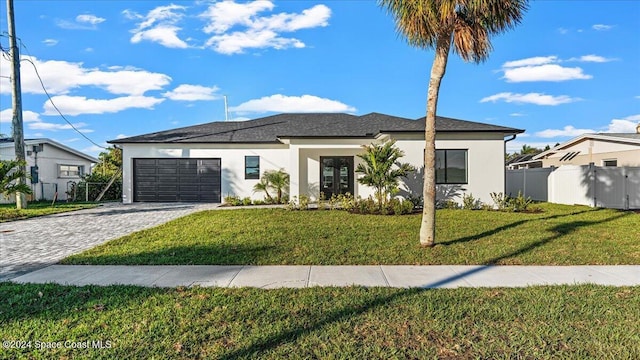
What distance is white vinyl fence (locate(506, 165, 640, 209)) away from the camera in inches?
609

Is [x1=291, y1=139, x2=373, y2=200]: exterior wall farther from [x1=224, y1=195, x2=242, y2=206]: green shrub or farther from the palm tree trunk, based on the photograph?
the palm tree trunk

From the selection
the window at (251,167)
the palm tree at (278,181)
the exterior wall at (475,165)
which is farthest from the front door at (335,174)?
the exterior wall at (475,165)

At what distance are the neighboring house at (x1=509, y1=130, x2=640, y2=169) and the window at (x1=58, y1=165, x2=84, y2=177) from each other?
32095 mm

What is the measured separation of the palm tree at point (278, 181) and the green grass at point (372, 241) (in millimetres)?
5369

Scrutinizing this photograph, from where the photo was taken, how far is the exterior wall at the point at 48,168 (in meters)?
20.7

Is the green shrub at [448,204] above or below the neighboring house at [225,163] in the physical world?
below

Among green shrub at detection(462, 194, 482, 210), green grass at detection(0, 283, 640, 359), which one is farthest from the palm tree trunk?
green shrub at detection(462, 194, 482, 210)

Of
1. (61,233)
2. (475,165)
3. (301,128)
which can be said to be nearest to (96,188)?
(301,128)

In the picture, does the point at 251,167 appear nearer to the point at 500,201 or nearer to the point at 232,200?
the point at 232,200

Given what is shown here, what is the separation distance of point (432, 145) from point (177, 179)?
14.5m

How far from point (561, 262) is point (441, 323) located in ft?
13.4

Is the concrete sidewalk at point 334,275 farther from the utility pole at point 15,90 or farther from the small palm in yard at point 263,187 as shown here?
the utility pole at point 15,90

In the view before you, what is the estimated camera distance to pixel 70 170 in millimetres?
23828

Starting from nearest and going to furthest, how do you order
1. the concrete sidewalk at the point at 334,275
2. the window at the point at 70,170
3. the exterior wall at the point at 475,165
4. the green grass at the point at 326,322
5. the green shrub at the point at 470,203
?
1. the green grass at the point at 326,322
2. the concrete sidewalk at the point at 334,275
3. the green shrub at the point at 470,203
4. the exterior wall at the point at 475,165
5. the window at the point at 70,170
